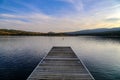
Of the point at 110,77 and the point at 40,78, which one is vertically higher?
the point at 40,78

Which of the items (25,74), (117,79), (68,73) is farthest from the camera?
(25,74)

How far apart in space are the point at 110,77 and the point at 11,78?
9.36 metres

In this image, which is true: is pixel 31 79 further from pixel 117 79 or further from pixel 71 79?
pixel 117 79

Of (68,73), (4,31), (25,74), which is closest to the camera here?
(68,73)

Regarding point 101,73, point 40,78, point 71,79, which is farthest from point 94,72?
point 40,78

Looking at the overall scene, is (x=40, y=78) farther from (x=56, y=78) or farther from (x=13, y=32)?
(x=13, y=32)

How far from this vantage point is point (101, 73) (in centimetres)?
1411

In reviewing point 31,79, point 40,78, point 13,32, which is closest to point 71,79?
point 40,78

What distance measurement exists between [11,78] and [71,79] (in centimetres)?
669

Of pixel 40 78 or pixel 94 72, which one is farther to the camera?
pixel 94 72

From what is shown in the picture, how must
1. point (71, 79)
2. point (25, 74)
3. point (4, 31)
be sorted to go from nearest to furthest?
point (71, 79) < point (25, 74) < point (4, 31)

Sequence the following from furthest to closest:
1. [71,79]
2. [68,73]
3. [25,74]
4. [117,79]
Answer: [25,74] → [117,79] → [68,73] → [71,79]

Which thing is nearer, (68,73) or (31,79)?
(31,79)

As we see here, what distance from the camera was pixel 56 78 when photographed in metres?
8.68
